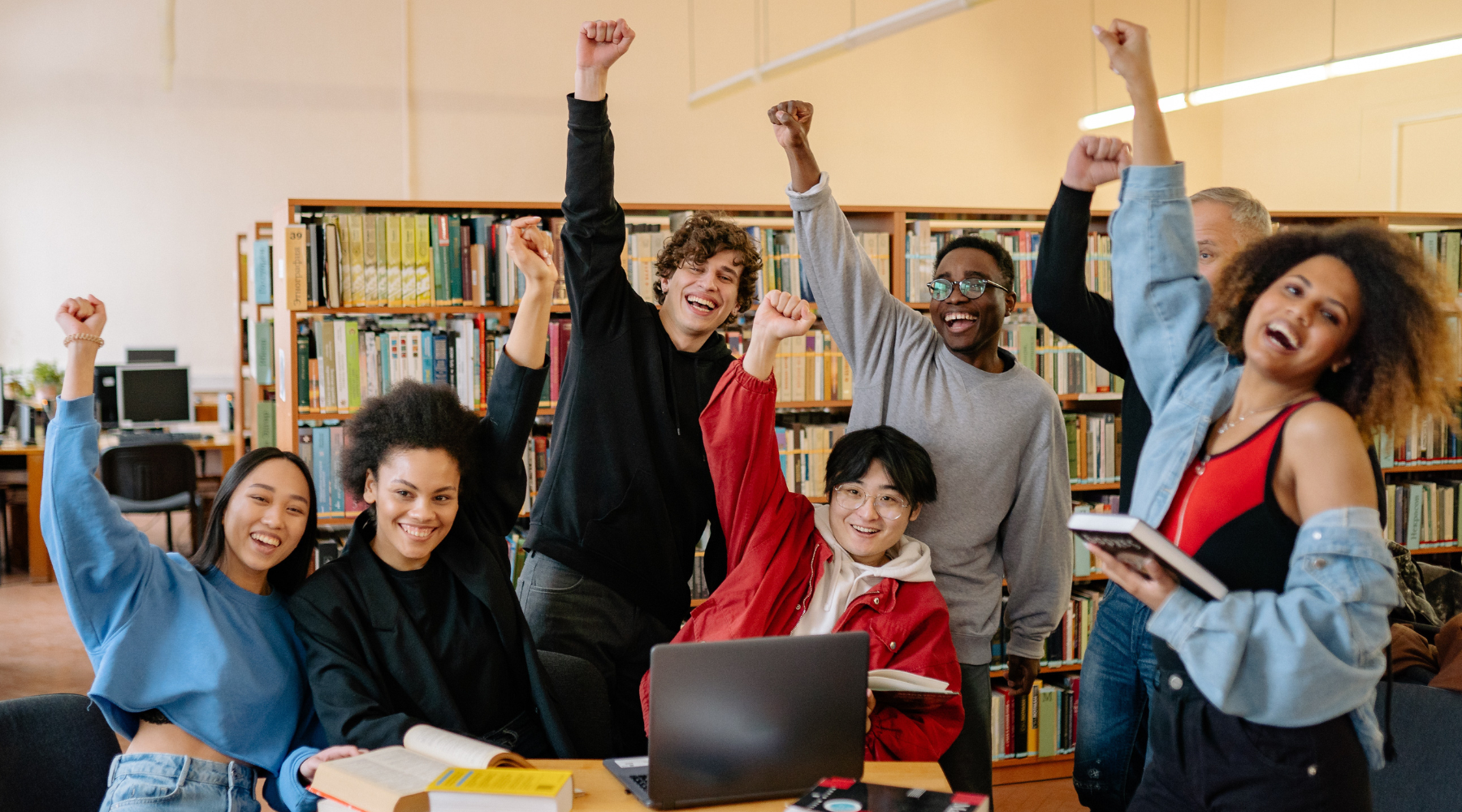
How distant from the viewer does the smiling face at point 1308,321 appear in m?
1.24

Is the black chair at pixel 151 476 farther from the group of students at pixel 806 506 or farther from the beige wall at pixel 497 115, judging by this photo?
the group of students at pixel 806 506

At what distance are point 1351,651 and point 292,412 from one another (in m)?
3.35

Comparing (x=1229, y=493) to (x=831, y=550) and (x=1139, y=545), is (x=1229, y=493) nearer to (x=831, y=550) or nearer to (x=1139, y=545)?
(x=1139, y=545)

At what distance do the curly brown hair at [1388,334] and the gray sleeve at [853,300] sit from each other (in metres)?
0.87

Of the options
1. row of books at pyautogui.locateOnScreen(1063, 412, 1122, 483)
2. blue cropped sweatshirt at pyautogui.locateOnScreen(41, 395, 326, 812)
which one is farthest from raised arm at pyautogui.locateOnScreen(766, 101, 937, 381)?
row of books at pyautogui.locateOnScreen(1063, 412, 1122, 483)

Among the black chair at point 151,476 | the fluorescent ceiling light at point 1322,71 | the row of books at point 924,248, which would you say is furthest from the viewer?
the black chair at point 151,476

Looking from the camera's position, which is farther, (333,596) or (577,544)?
(577,544)

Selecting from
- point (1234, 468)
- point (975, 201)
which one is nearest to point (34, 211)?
point (975, 201)

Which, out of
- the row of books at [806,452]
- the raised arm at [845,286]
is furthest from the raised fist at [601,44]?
the row of books at [806,452]

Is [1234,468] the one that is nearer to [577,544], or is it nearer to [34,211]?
[577,544]

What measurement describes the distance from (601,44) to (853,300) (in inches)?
27.9

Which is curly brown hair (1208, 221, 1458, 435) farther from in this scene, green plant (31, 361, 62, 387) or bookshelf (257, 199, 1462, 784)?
green plant (31, 361, 62, 387)

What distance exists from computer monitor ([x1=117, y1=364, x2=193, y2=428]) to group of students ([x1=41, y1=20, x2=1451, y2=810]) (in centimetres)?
626

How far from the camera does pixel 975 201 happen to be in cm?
765
